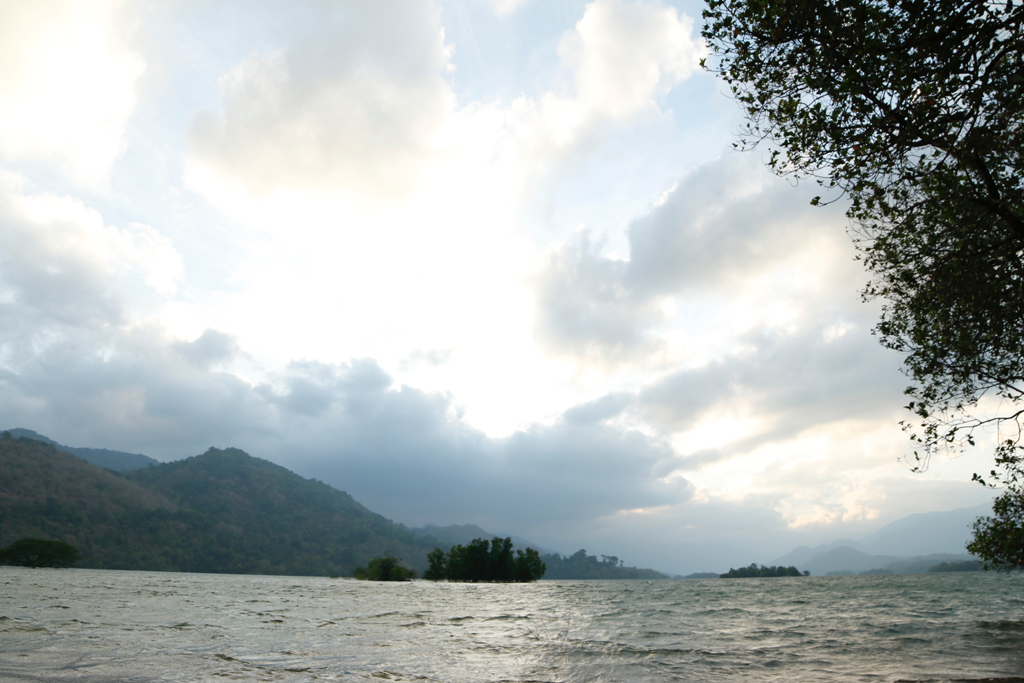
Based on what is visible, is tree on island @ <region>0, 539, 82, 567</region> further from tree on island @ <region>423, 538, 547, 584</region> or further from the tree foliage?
the tree foliage

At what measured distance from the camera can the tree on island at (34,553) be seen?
143125 mm

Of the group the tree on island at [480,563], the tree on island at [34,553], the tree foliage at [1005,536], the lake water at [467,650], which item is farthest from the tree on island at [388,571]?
the tree foliage at [1005,536]

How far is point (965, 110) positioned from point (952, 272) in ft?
17.2

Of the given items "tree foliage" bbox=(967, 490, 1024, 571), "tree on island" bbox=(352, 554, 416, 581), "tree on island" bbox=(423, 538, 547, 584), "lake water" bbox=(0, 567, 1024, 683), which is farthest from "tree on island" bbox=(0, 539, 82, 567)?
"tree foliage" bbox=(967, 490, 1024, 571)

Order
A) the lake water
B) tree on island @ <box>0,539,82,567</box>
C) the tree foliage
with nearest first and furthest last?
the lake water → the tree foliage → tree on island @ <box>0,539,82,567</box>

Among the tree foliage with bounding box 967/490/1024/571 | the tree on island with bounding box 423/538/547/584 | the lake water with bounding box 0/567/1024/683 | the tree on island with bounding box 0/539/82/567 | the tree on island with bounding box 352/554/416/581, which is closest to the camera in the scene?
the lake water with bounding box 0/567/1024/683

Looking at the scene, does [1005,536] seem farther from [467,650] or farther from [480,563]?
[480,563]

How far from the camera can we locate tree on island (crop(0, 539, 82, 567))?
470 ft

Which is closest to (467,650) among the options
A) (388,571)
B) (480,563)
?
(480,563)

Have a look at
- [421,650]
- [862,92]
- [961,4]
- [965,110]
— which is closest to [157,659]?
[421,650]

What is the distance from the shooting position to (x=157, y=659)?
44.2 feet

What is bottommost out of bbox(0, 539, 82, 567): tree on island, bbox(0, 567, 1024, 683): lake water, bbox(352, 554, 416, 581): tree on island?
bbox(352, 554, 416, 581): tree on island

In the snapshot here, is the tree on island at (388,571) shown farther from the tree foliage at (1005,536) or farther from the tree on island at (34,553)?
the tree foliage at (1005,536)

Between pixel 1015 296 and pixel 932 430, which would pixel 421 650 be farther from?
pixel 1015 296
